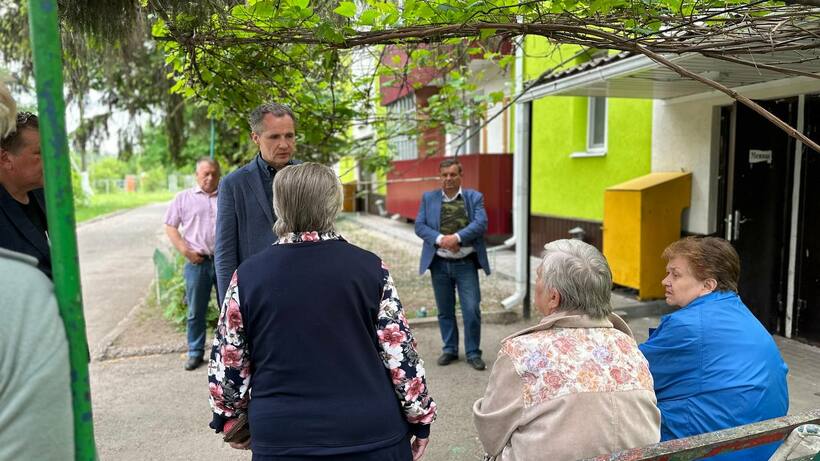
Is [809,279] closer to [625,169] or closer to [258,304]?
[625,169]

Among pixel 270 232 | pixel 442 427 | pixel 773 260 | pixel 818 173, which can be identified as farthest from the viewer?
pixel 773 260

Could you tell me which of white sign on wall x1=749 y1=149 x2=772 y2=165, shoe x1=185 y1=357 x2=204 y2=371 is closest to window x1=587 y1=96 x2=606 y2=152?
white sign on wall x1=749 y1=149 x2=772 y2=165

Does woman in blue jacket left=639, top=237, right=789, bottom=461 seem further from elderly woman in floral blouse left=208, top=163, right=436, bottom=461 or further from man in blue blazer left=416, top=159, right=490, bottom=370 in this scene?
man in blue blazer left=416, top=159, right=490, bottom=370

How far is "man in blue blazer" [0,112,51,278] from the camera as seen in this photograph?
1811 millimetres

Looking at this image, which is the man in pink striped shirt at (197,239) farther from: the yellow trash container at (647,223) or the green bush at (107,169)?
the green bush at (107,169)

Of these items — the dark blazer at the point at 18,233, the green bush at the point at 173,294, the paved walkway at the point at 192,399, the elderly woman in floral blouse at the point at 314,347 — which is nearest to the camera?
the elderly woman in floral blouse at the point at 314,347

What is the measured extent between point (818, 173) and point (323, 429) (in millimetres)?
5242

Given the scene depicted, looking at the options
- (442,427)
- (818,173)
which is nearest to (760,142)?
(818,173)

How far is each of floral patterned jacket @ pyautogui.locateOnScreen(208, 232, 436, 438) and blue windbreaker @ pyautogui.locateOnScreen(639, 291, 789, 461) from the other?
0.95 m

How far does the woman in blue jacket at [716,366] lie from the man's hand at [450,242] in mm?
2577

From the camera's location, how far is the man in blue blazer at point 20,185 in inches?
71.3

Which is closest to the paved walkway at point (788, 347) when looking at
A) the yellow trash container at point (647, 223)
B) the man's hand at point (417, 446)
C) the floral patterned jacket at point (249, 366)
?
the yellow trash container at point (647, 223)

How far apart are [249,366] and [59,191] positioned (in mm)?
887

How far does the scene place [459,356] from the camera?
206 inches
